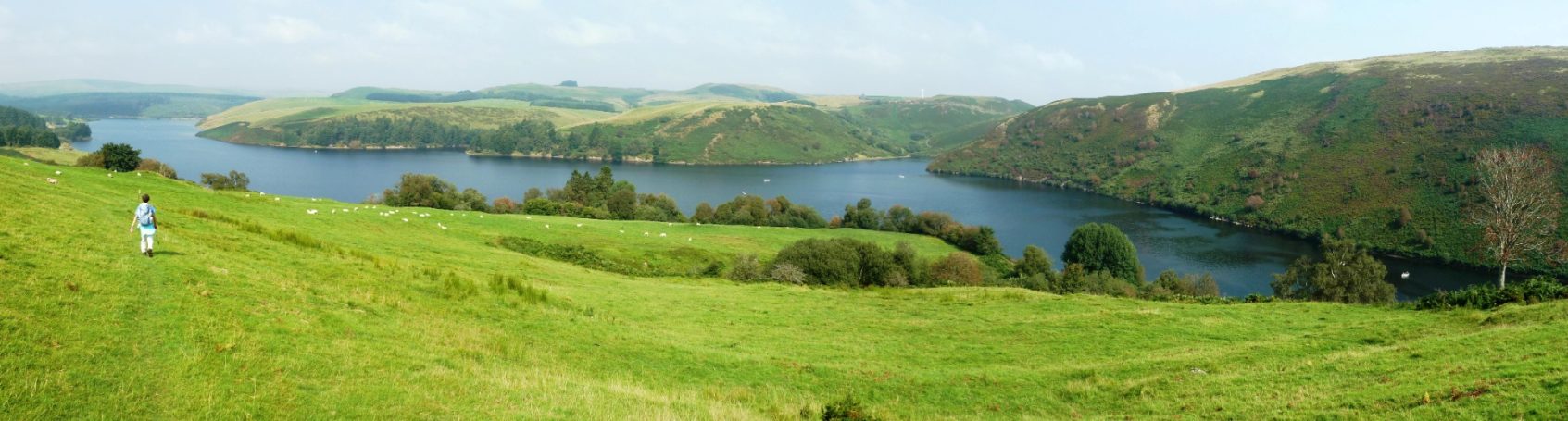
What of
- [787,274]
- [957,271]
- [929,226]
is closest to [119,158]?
[787,274]

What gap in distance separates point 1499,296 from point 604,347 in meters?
32.2

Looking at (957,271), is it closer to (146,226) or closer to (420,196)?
(146,226)

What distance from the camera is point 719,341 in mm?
23531

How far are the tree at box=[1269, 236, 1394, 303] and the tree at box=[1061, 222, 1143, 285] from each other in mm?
15821

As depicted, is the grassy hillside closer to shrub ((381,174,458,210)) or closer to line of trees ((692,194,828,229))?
line of trees ((692,194,828,229))

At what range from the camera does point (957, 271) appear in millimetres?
65562

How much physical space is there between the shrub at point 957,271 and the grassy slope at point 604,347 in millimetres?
30026

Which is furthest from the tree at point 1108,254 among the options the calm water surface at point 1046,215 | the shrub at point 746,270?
the shrub at point 746,270

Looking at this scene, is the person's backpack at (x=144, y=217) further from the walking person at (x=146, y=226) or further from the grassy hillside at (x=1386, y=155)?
the grassy hillside at (x=1386, y=155)

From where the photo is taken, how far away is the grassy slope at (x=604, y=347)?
11.8m

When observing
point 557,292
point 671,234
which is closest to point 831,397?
point 557,292

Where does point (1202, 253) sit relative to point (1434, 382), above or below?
below

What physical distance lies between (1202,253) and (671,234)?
3506 inches

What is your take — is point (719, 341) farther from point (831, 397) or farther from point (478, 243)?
point (478, 243)
